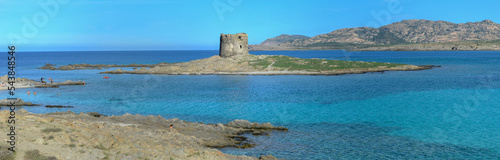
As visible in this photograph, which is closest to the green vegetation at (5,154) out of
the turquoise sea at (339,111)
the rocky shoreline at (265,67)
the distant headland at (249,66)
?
the turquoise sea at (339,111)

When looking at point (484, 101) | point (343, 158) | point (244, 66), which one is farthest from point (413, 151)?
point (244, 66)

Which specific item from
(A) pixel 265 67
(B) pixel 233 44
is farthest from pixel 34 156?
(B) pixel 233 44

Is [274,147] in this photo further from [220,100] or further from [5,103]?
[5,103]

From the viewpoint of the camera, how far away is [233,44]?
9100cm

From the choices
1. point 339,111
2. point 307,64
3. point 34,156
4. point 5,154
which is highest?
point 307,64

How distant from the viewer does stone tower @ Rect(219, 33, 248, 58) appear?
9088 centimetres

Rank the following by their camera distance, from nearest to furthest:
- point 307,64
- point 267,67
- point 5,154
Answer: point 5,154
point 267,67
point 307,64

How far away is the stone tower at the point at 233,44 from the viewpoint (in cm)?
9088

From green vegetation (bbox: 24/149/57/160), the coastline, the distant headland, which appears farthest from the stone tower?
green vegetation (bbox: 24/149/57/160)

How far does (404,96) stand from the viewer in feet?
153

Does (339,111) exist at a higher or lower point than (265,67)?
lower

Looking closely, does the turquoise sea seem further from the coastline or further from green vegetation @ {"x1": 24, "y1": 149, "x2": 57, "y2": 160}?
the coastline

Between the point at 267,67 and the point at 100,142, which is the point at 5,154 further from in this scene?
the point at 267,67

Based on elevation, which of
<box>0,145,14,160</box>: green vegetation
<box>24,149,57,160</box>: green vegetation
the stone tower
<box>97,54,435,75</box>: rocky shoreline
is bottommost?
<box>24,149,57,160</box>: green vegetation
